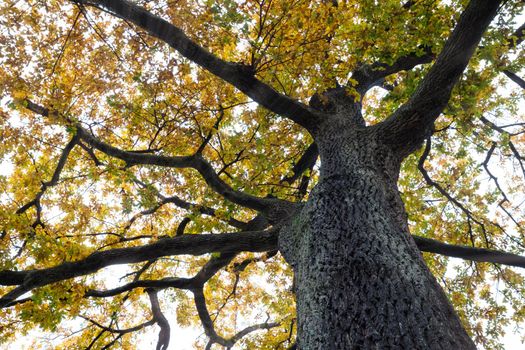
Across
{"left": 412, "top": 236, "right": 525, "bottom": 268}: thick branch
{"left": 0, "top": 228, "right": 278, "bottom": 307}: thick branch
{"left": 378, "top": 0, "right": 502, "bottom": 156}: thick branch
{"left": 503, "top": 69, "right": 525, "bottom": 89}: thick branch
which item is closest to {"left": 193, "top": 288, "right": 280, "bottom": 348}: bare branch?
{"left": 0, "top": 228, "right": 278, "bottom": 307}: thick branch

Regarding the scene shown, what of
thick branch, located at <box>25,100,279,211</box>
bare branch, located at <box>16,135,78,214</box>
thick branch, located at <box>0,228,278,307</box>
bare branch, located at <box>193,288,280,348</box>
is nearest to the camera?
thick branch, located at <box>0,228,278,307</box>

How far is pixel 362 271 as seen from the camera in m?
2.69

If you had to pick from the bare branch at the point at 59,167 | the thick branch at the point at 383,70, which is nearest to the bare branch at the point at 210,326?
the bare branch at the point at 59,167

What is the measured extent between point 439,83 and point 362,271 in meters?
2.70

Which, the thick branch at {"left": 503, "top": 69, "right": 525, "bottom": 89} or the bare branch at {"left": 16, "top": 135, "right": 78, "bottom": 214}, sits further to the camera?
the thick branch at {"left": 503, "top": 69, "right": 525, "bottom": 89}

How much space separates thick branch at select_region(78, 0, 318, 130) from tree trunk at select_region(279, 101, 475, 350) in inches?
47.5

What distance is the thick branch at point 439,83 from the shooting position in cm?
363

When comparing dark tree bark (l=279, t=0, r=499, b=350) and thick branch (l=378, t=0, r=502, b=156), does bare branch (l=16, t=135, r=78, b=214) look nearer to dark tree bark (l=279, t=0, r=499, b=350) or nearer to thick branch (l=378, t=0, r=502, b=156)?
dark tree bark (l=279, t=0, r=499, b=350)

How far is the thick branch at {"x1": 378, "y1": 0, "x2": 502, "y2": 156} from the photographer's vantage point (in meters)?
3.63

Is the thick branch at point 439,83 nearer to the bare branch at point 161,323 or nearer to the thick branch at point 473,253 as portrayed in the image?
the thick branch at point 473,253

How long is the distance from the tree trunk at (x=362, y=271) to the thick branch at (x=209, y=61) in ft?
3.96

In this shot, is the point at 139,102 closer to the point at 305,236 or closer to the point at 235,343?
the point at 305,236

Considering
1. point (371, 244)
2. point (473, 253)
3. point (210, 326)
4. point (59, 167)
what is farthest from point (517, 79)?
point (59, 167)

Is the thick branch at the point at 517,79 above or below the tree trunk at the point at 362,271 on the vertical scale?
above
